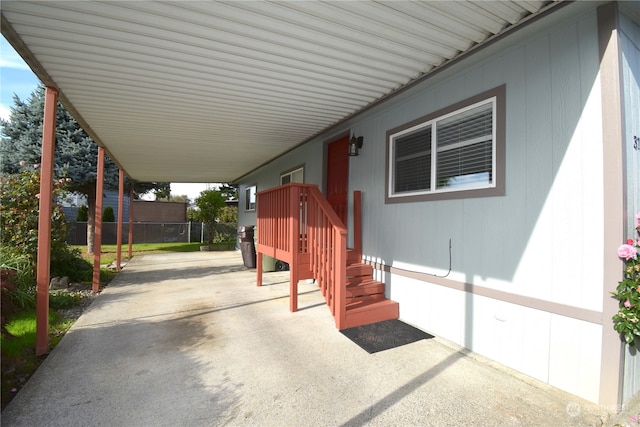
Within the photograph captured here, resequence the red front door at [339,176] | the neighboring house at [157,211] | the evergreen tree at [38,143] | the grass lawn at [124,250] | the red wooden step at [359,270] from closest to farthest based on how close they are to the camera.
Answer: the red wooden step at [359,270] → the red front door at [339,176] → the grass lawn at [124,250] → the evergreen tree at [38,143] → the neighboring house at [157,211]

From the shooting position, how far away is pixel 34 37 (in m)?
2.54


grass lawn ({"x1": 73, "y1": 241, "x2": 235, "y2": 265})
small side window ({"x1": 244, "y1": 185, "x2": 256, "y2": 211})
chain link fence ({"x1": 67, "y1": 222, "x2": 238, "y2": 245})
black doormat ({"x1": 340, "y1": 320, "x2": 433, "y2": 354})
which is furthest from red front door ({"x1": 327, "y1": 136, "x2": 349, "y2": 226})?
chain link fence ({"x1": 67, "y1": 222, "x2": 238, "y2": 245})

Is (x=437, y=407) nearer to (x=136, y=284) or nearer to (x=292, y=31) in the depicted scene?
(x=292, y=31)

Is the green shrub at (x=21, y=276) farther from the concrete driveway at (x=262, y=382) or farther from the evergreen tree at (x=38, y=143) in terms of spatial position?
the evergreen tree at (x=38, y=143)

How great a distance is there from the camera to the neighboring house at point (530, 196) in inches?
87.3

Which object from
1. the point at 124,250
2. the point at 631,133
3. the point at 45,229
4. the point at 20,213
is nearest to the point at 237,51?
the point at 45,229

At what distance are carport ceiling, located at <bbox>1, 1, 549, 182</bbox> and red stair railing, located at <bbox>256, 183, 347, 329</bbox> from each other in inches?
51.1

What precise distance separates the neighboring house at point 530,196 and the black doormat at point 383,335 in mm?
201

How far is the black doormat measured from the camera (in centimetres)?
322

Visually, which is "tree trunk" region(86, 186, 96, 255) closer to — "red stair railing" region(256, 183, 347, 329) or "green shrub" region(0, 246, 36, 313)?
"green shrub" region(0, 246, 36, 313)

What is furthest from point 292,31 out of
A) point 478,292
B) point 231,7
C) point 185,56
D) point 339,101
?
point 478,292

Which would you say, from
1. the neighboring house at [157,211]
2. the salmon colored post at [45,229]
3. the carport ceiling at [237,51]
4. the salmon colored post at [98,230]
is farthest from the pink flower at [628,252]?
the neighboring house at [157,211]

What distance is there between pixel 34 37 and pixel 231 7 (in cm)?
172

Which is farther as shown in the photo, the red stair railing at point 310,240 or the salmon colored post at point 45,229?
the red stair railing at point 310,240
